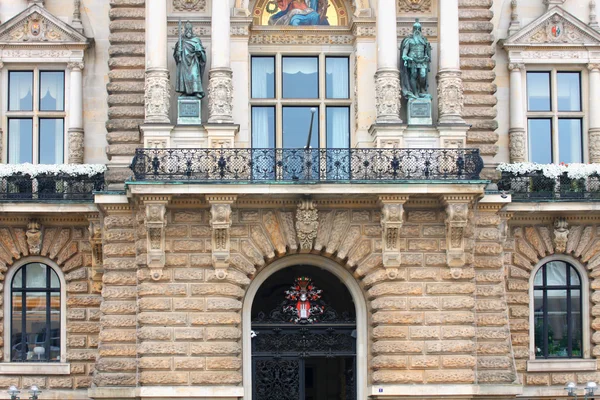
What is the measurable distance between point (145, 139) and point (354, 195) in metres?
4.81

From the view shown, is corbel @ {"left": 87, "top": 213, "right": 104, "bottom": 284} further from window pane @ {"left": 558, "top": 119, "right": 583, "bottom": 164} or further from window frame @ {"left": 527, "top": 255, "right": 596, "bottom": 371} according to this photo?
window pane @ {"left": 558, "top": 119, "right": 583, "bottom": 164}

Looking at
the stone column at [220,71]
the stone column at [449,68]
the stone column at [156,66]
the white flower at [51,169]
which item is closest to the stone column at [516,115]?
the stone column at [449,68]

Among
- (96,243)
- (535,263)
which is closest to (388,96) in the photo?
(535,263)

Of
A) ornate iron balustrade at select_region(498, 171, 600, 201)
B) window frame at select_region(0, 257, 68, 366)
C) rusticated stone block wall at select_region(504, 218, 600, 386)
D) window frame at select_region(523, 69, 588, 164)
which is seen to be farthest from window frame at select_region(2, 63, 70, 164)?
window frame at select_region(523, 69, 588, 164)

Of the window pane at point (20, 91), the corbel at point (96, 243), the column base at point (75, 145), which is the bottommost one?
the corbel at point (96, 243)

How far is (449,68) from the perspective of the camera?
29797mm

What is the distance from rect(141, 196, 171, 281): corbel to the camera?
28.3 m

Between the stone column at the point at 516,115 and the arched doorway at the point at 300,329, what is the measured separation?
534 cm

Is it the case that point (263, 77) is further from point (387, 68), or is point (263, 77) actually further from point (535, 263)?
point (535, 263)

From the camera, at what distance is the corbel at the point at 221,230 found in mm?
28312

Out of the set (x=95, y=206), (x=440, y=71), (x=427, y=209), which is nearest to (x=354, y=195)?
(x=427, y=209)

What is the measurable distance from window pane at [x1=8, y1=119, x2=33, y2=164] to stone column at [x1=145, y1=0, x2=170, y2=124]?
389cm

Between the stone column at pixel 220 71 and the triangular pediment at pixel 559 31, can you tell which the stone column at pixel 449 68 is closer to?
the triangular pediment at pixel 559 31

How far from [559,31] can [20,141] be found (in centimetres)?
1323
